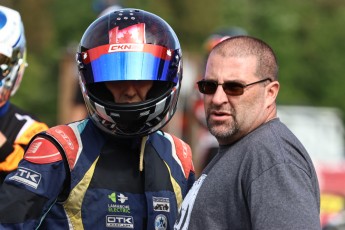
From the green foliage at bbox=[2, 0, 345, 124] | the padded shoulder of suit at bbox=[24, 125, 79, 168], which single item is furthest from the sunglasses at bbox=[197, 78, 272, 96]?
the green foliage at bbox=[2, 0, 345, 124]

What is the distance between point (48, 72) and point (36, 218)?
21.5 metres

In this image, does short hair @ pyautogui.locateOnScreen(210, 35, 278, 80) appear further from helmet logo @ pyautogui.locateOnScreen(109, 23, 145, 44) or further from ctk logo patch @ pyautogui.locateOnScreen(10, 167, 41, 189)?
ctk logo patch @ pyautogui.locateOnScreen(10, 167, 41, 189)

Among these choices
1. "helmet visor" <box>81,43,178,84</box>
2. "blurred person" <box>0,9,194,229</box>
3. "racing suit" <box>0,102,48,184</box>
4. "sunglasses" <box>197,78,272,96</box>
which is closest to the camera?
"sunglasses" <box>197,78,272,96</box>

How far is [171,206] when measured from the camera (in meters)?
4.27

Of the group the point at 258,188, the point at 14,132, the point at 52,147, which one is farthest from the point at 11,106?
the point at 258,188

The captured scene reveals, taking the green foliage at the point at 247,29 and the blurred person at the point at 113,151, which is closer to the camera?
the blurred person at the point at 113,151

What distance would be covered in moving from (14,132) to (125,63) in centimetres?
145

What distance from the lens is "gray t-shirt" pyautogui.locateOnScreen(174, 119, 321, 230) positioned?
133 inches

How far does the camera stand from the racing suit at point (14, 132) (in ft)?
16.9

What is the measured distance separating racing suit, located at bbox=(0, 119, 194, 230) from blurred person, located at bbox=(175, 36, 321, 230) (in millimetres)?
319

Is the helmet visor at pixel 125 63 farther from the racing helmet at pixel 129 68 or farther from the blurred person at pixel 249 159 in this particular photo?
the blurred person at pixel 249 159

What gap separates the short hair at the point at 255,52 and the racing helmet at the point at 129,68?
0.38m

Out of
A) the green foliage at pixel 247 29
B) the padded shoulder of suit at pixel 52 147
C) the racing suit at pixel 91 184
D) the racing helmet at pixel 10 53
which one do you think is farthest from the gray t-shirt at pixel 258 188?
the green foliage at pixel 247 29

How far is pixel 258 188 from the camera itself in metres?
3.47
